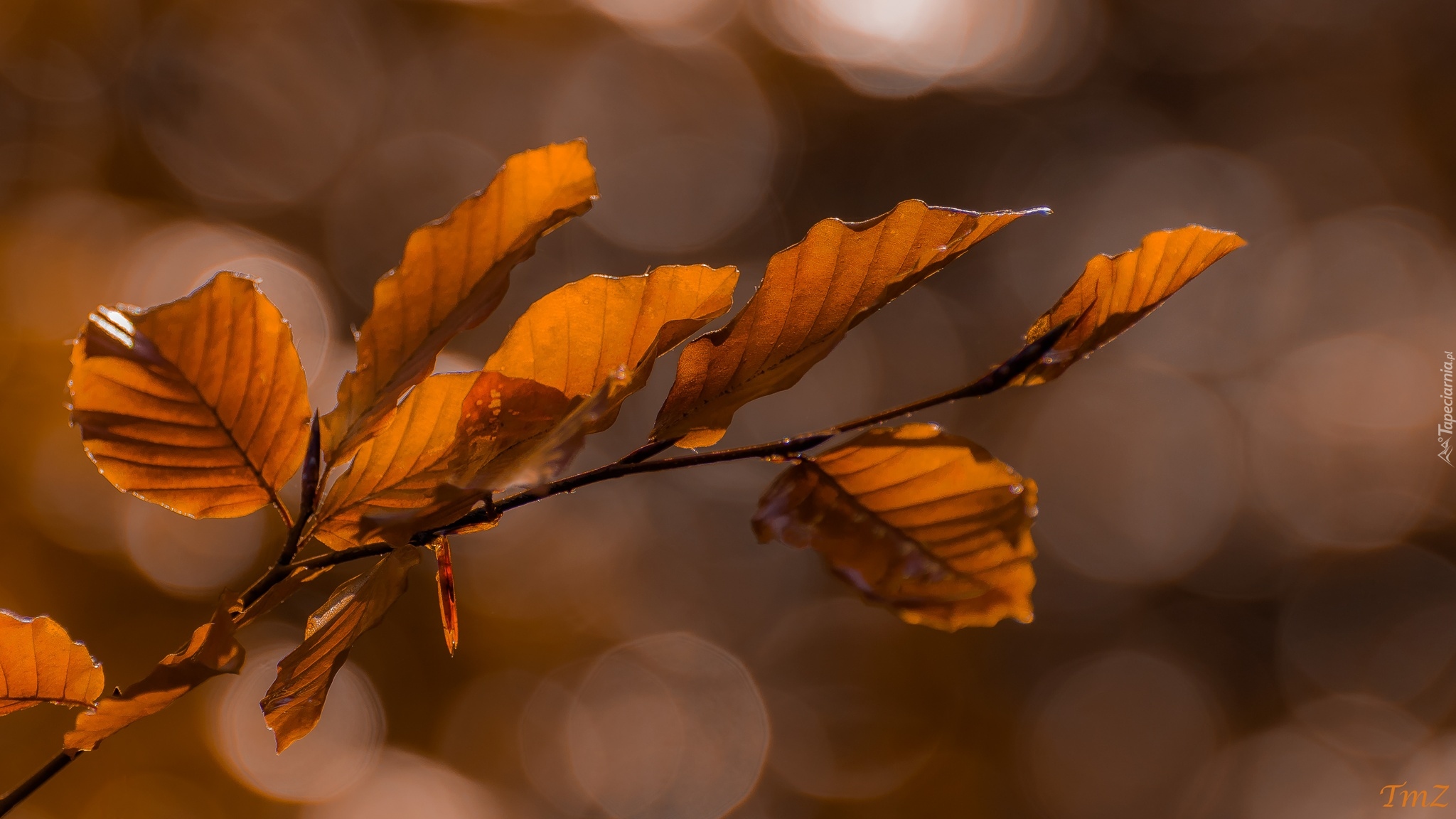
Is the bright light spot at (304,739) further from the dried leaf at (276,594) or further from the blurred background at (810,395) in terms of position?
the dried leaf at (276,594)

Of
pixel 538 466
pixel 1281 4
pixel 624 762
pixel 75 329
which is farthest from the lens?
pixel 1281 4

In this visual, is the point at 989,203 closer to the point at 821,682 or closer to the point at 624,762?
the point at 821,682

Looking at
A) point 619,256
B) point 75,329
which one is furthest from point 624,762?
point 75,329

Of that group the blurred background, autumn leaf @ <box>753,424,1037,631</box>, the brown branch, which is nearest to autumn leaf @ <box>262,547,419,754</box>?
the brown branch

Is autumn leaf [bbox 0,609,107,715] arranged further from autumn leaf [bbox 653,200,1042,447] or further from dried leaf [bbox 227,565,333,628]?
autumn leaf [bbox 653,200,1042,447]

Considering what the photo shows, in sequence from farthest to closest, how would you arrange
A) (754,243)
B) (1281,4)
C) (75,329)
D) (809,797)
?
(1281,4)
(754,243)
(809,797)
(75,329)
